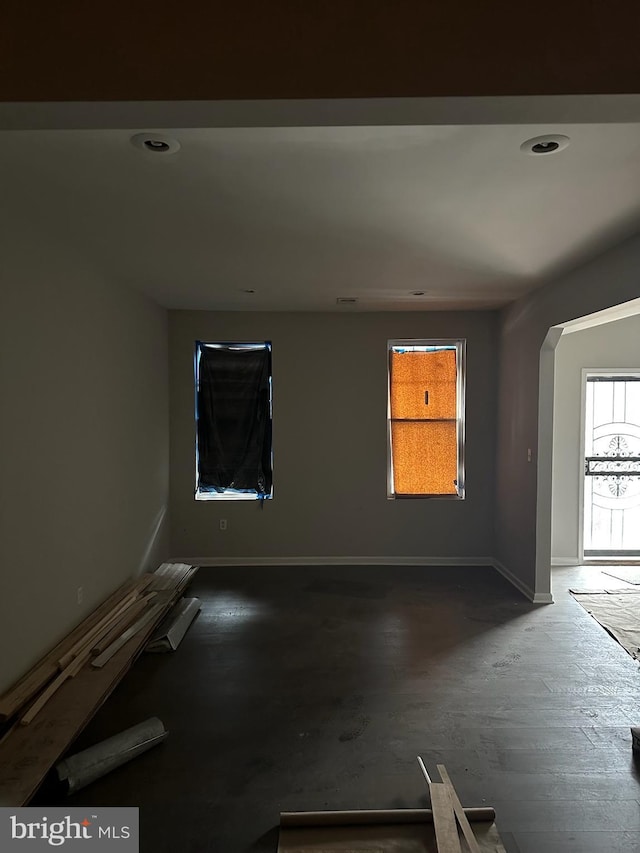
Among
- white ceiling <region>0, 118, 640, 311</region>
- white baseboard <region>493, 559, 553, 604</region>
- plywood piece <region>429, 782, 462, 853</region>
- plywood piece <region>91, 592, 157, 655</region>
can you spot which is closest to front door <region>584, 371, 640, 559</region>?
white baseboard <region>493, 559, 553, 604</region>

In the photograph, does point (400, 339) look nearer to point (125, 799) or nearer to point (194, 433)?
point (194, 433)

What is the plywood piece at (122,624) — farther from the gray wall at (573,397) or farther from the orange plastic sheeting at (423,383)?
the gray wall at (573,397)

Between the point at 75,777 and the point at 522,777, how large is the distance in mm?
1911

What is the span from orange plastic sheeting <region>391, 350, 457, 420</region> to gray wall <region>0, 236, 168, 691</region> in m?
2.58

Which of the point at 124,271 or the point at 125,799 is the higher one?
the point at 124,271

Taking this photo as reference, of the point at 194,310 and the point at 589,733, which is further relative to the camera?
the point at 194,310

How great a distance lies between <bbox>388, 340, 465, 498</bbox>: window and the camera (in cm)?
586

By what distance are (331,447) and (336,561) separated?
3.95ft

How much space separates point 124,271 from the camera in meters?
4.06

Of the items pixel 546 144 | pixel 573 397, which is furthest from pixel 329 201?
pixel 573 397

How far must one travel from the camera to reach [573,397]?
5.86m

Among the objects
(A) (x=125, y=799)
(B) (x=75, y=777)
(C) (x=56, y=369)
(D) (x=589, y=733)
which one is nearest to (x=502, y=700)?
(D) (x=589, y=733)

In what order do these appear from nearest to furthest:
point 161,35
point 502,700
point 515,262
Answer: point 161,35 < point 502,700 < point 515,262

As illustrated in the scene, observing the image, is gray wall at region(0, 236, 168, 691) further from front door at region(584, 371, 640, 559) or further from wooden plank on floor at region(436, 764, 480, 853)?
front door at region(584, 371, 640, 559)
